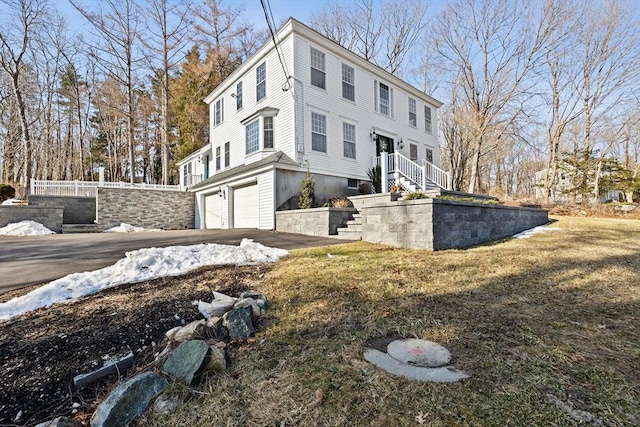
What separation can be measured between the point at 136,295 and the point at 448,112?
2370 centimetres

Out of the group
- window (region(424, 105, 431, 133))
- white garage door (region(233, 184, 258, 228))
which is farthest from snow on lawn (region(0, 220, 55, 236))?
window (region(424, 105, 431, 133))

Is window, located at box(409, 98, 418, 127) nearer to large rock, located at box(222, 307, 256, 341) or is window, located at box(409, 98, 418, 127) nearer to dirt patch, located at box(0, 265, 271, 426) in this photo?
dirt patch, located at box(0, 265, 271, 426)

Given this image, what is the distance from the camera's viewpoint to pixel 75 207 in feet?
41.9

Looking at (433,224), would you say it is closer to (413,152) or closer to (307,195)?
(307,195)

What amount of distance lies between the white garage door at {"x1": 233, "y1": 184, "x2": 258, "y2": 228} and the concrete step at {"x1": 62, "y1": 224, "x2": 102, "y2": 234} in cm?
575

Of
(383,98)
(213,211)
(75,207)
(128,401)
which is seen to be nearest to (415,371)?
(128,401)

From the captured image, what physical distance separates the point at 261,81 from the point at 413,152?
820 centimetres

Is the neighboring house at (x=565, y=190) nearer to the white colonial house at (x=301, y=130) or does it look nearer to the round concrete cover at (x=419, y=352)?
the white colonial house at (x=301, y=130)

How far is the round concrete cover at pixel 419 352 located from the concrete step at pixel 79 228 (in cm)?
Result: 1363

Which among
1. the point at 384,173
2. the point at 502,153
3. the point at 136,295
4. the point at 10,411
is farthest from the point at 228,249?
the point at 502,153

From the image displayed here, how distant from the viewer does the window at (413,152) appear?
1468 cm

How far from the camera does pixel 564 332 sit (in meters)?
2.22

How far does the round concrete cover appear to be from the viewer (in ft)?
6.19

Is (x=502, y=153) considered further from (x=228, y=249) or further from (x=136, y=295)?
(x=136, y=295)
